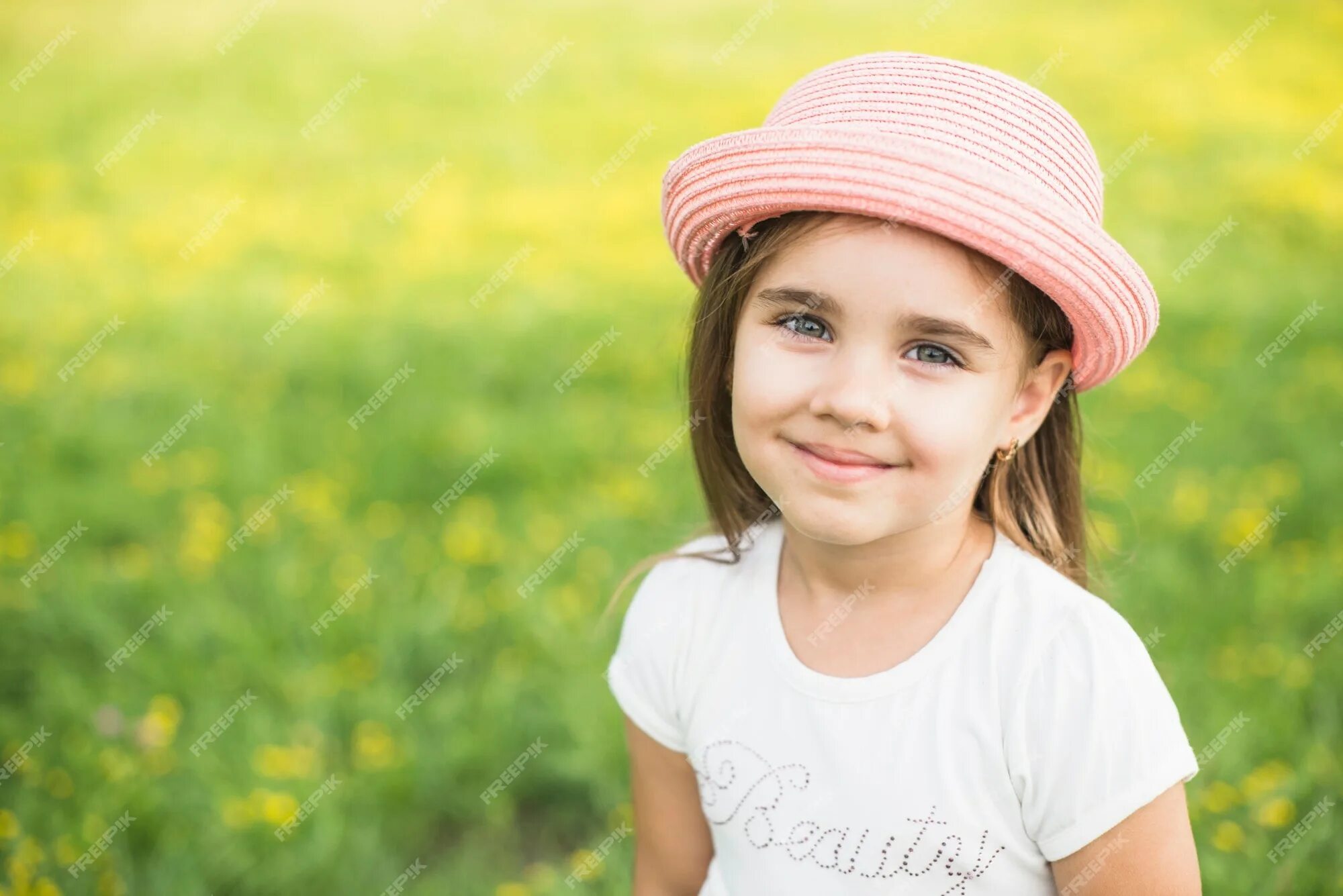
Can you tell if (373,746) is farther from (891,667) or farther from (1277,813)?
(1277,813)

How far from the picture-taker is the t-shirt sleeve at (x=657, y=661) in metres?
2.03

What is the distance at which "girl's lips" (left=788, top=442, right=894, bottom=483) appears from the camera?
167 centimetres

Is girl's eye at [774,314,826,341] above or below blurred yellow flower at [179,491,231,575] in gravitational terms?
above

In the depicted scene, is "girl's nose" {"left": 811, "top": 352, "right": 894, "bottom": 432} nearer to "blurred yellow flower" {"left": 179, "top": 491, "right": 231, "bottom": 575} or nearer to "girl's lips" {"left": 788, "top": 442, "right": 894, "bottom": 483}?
"girl's lips" {"left": 788, "top": 442, "right": 894, "bottom": 483}

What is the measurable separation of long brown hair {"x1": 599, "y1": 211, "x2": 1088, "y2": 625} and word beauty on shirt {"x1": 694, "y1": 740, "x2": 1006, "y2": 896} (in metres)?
0.36

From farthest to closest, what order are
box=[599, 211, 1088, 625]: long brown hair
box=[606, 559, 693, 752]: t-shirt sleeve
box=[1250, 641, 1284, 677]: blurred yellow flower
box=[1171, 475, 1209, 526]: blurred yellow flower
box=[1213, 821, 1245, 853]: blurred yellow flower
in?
box=[1171, 475, 1209, 526]: blurred yellow flower
box=[1250, 641, 1284, 677]: blurred yellow flower
box=[1213, 821, 1245, 853]: blurred yellow flower
box=[606, 559, 693, 752]: t-shirt sleeve
box=[599, 211, 1088, 625]: long brown hair

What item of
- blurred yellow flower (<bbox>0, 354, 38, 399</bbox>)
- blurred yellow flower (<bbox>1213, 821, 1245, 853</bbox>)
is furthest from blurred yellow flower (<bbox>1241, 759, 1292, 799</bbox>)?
blurred yellow flower (<bbox>0, 354, 38, 399</bbox>)

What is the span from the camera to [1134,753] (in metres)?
1.61

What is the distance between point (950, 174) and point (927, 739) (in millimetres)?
802

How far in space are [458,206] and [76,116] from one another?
109 inches

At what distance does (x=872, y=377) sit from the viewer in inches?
63.5

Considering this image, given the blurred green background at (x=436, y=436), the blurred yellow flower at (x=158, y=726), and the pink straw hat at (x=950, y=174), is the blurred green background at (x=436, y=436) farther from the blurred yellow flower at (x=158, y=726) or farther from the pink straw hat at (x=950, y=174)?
the pink straw hat at (x=950, y=174)

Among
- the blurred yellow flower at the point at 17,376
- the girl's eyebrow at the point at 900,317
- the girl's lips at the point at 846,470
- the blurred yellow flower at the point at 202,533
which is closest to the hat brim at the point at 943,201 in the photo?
the girl's eyebrow at the point at 900,317

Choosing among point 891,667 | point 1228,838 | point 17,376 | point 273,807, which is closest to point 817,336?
point 891,667
